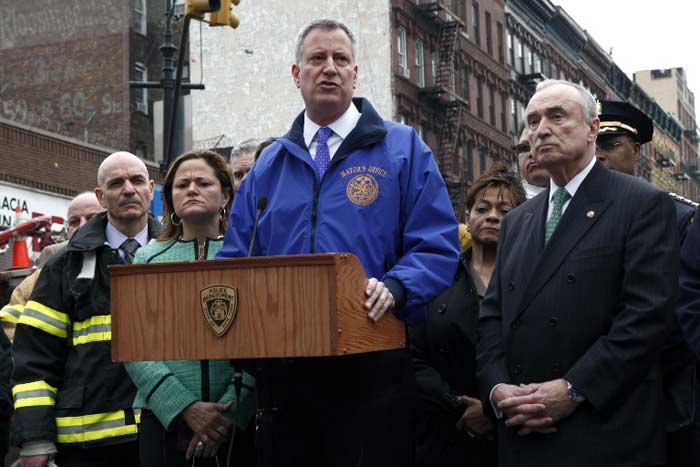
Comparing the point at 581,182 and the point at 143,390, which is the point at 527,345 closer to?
the point at 581,182

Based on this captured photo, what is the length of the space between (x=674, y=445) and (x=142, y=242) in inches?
132

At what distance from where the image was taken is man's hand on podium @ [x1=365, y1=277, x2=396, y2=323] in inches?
175

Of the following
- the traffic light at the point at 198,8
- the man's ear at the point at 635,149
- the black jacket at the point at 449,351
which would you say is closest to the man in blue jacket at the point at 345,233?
the black jacket at the point at 449,351

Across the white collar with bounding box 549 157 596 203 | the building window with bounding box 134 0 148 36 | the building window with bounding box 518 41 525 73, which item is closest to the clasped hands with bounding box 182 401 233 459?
the white collar with bounding box 549 157 596 203

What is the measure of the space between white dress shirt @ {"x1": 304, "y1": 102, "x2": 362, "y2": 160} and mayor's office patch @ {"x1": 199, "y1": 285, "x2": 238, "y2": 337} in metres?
1.06

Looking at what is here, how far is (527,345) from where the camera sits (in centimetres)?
500

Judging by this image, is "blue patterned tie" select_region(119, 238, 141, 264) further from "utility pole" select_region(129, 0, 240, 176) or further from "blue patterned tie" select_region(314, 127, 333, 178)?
"utility pole" select_region(129, 0, 240, 176)

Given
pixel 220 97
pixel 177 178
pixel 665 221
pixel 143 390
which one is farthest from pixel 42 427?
pixel 220 97

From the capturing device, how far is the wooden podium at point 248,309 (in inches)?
164

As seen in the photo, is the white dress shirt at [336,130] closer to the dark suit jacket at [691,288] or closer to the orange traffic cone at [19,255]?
the dark suit jacket at [691,288]

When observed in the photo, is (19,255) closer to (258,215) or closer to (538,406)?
(258,215)

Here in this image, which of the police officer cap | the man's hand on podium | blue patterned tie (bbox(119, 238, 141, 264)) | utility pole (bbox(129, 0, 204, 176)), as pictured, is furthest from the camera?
utility pole (bbox(129, 0, 204, 176))

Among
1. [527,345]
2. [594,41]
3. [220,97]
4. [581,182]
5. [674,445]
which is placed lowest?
[674,445]

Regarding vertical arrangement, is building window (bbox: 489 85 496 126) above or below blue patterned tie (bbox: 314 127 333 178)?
above
